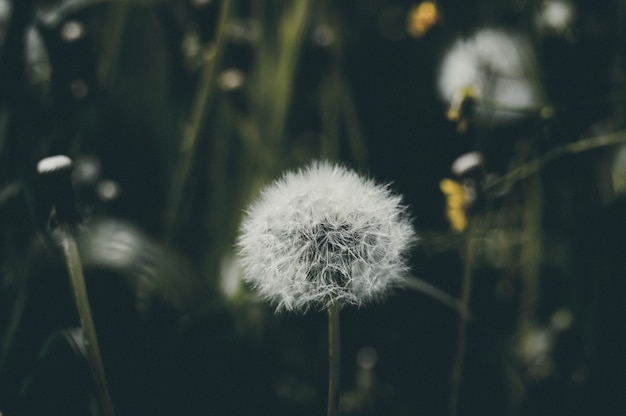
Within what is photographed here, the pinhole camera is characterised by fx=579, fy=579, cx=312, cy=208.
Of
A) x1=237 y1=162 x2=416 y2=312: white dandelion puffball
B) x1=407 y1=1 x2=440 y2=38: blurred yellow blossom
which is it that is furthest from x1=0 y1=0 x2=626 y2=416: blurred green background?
x1=237 y1=162 x2=416 y2=312: white dandelion puffball

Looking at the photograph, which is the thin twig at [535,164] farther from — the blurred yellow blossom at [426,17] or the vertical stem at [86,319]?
the vertical stem at [86,319]

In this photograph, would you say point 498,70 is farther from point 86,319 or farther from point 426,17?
point 86,319

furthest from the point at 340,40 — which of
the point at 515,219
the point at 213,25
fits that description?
the point at 515,219

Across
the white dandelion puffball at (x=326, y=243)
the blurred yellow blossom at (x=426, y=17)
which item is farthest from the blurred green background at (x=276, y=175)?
the white dandelion puffball at (x=326, y=243)

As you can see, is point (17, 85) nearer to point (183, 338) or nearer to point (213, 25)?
point (213, 25)

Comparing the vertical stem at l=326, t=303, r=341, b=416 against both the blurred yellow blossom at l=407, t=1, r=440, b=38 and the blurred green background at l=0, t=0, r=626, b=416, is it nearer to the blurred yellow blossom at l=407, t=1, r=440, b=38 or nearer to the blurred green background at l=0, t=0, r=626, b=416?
the blurred green background at l=0, t=0, r=626, b=416

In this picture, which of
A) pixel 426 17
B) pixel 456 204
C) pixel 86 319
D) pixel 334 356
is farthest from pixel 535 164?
pixel 86 319
